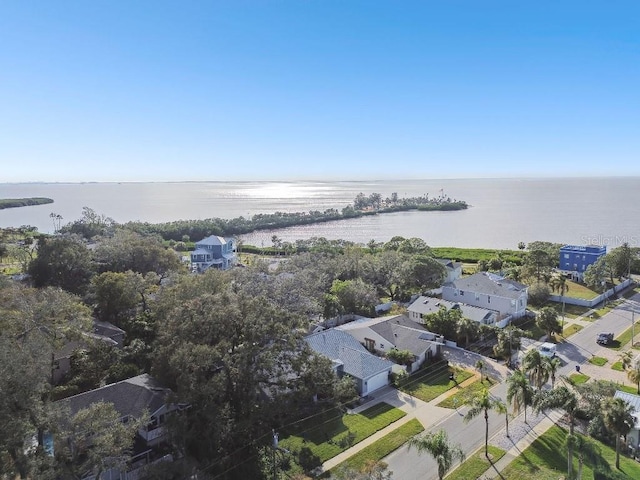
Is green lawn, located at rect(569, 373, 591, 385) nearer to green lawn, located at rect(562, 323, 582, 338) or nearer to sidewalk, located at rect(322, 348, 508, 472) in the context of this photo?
sidewalk, located at rect(322, 348, 508, 472)

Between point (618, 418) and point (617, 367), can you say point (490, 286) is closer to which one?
point (617, 367)

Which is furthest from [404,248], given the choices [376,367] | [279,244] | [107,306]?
[107,306]

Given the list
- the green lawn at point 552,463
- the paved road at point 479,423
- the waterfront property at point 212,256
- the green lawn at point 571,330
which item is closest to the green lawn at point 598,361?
the paved road at point 479,423

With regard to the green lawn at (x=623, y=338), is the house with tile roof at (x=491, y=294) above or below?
above

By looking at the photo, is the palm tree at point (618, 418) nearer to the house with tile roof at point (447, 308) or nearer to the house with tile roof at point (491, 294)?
the house with tile roof at point (447, 308)

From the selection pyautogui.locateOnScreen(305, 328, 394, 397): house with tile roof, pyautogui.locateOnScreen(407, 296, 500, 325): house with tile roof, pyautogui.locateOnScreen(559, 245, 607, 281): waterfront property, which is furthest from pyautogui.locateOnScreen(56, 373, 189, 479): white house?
pyautogui.locateOnScreen(559, 245, 607, 281): waterfront property

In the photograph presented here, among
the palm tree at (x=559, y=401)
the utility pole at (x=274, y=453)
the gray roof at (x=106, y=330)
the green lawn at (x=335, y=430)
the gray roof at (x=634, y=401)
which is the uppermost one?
the palm tree at (x=559, y=401)
